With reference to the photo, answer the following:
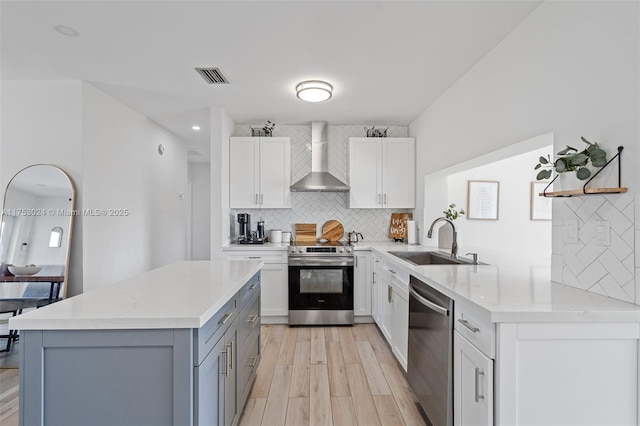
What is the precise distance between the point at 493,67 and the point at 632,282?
5.48 ft

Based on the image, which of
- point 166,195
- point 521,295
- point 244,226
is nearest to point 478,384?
point 521,295

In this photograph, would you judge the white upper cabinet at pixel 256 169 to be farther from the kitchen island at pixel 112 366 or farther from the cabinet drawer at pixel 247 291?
the kitchen island at pixel 112 366

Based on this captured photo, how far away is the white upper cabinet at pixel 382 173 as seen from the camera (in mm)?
4129

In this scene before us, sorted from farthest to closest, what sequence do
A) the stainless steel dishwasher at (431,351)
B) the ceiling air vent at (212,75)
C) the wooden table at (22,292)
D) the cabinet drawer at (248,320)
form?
the wooden table at (22,292) → the ceiling air vent at (212,75) → the cabinet drawer at (248,320) → the stainless steel dishwasher at (431,351)

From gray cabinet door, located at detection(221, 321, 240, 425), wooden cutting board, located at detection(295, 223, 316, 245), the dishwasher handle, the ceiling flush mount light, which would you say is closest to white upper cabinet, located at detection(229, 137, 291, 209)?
wooden cutting board, located at detection(295, 223, 316, 245)

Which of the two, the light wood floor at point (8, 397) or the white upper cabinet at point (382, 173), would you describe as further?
the white upper cabinet at point (382, 173)

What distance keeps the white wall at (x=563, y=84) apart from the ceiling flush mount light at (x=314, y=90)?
1.24 meters

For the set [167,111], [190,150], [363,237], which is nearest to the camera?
[167,111]

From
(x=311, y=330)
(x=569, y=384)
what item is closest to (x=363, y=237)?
(x=311, y=330)

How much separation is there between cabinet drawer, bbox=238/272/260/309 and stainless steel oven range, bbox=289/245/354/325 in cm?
126

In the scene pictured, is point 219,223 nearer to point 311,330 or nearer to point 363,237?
point 311,330

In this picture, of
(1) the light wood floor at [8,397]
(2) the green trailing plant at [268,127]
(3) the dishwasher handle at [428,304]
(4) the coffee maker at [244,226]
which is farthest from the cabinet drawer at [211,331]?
(2) the green trailing plant at [268,127]

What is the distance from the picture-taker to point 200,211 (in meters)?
7.56

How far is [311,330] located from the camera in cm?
366
